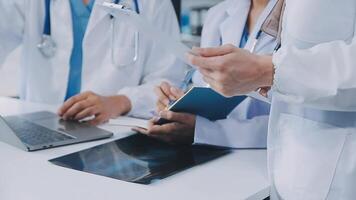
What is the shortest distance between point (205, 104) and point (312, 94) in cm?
32

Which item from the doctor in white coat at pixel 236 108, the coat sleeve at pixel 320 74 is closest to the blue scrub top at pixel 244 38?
the doctor in white coat at pixel 236 108

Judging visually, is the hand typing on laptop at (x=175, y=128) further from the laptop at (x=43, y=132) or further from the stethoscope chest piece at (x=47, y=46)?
the stethoscope chest piece at (x=47, y=46)

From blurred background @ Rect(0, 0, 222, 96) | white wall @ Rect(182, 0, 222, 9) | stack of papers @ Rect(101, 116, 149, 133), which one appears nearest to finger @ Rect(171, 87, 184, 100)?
stack of papers @ Rect(101, 116, 149, 133)

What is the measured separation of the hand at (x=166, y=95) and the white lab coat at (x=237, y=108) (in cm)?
8

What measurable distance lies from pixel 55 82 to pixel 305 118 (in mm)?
922

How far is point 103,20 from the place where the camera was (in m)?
1.39

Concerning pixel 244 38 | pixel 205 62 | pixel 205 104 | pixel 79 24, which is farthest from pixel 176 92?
pixel 79 24

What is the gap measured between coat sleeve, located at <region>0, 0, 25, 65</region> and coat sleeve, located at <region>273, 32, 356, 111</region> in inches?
39.5

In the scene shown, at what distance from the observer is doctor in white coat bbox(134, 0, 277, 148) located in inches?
39.0

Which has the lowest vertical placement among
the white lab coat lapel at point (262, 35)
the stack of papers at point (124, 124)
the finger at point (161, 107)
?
the stack of papers at point (124, 124)

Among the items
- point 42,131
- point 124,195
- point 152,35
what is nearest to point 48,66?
point 42,131

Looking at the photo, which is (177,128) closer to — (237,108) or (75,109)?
(237,108)

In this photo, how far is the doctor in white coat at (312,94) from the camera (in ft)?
2.19

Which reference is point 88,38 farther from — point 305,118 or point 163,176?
point 305,118
